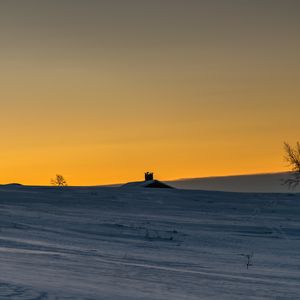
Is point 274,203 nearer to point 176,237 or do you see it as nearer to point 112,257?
point 176,237

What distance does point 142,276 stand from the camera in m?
7.02

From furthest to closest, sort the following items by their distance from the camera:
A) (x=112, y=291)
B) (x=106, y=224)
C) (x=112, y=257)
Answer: (x=106, y=224) → (x=112, y=257) → (x=112, y=291)

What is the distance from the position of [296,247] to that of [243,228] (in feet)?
9.75

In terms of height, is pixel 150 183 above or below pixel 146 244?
above

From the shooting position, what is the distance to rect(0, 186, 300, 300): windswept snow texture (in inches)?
245

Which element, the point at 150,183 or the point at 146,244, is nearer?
the point at 146,244

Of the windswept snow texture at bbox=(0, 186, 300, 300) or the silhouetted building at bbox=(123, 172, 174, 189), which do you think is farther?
the silhouetted building at bbox=(123, 172, 174, 189)

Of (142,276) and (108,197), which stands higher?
(108,197)

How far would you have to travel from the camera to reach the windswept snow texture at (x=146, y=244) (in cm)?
623

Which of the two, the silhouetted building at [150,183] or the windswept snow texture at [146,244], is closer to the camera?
the windswept snow texture at [146,244]

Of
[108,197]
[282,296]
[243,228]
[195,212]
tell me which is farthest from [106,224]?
[282,296]

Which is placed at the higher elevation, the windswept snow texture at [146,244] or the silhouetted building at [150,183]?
the silhouetted building at [150,183]

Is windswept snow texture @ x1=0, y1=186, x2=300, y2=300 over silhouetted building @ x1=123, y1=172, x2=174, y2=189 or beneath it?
beneath

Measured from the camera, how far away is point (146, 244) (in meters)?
12.1
